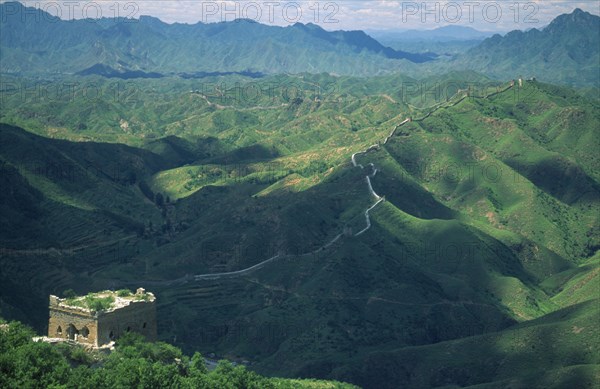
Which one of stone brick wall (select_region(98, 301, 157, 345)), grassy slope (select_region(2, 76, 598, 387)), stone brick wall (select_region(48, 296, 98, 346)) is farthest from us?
grassy slope (select_region(2, 76, 598, 387))

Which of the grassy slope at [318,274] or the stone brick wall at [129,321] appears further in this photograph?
the grassy slope at [318,274]

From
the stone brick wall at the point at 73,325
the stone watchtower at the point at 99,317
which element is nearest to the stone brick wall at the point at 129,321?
the stone watchtower at the point at 99,317

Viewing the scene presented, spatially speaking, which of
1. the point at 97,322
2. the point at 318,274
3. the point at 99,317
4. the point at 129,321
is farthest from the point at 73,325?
the point at 318,274

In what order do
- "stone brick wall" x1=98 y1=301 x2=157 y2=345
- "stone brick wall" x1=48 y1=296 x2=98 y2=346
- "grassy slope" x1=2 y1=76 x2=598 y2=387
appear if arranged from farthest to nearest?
"grassy slope" x1=2 y1=76 x2=598 y2=387 < "stone brick wall" x1=98 y1=301 x2=157 y2=345 < "stone brick wall" x1=48 y1=296 x2=98 y2=346

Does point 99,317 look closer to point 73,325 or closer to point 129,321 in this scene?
point 73,325

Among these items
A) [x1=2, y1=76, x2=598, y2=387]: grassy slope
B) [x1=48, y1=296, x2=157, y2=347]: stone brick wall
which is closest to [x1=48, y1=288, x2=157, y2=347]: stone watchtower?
[x1=48, y1=296, x2=157, y2=347]: stone brick wall

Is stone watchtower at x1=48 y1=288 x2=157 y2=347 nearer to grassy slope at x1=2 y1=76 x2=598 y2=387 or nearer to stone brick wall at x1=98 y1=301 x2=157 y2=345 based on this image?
stone brick wall at x1=98 y1=301 x2=157 y2=345

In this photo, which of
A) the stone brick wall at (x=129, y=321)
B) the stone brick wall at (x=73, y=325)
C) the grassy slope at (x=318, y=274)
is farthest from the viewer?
the grassy slope at (x=318, y=274)

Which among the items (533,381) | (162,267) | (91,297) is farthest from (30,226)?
(91,297)

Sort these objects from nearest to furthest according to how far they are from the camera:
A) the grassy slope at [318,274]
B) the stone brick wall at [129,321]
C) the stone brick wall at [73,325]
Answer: the stone brick wall at [73,325] < the stone brick wall at [129,321] < the grassy slope at [318,274]

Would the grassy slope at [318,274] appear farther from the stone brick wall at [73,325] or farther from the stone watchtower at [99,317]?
the stone watchtower at [99,317]
